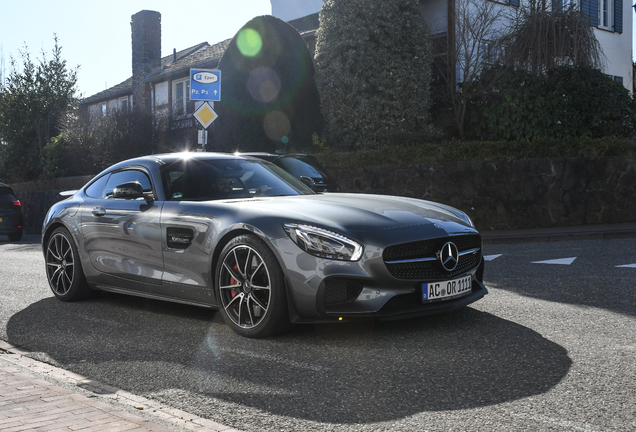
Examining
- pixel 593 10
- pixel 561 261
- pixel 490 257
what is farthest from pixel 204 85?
pixel 593 10

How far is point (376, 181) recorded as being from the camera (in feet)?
53.0

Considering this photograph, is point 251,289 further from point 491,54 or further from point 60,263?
point 491,54

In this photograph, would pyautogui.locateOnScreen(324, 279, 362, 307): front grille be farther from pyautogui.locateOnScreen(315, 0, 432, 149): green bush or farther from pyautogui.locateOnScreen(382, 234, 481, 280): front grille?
pyautogui.locateOnScreen(315, 0, 432, 149): green bush

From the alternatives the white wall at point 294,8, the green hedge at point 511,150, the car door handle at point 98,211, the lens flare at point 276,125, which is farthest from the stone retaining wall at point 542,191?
the white wall at point 294,8

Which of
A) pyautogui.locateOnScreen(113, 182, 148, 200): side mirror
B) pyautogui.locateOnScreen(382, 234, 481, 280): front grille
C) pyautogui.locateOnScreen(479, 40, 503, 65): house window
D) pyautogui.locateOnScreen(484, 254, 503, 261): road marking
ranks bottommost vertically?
pyautogui.locateOnScreen(484, 254, 503, 261): road marking

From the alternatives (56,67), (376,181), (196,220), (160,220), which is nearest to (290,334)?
(196,220)

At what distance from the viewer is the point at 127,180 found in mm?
6625

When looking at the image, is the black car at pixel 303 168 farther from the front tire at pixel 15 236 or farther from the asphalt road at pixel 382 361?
the front tire at pixel 15 236

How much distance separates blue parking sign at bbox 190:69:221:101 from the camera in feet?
47.0

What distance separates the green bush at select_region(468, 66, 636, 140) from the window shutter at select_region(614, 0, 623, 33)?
11.1 m

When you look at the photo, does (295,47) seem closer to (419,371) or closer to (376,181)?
(376,181)

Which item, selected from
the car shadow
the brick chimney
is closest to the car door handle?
the car shadow

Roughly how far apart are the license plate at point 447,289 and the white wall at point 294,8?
28050 millimetres

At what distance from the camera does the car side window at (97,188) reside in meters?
6.95
